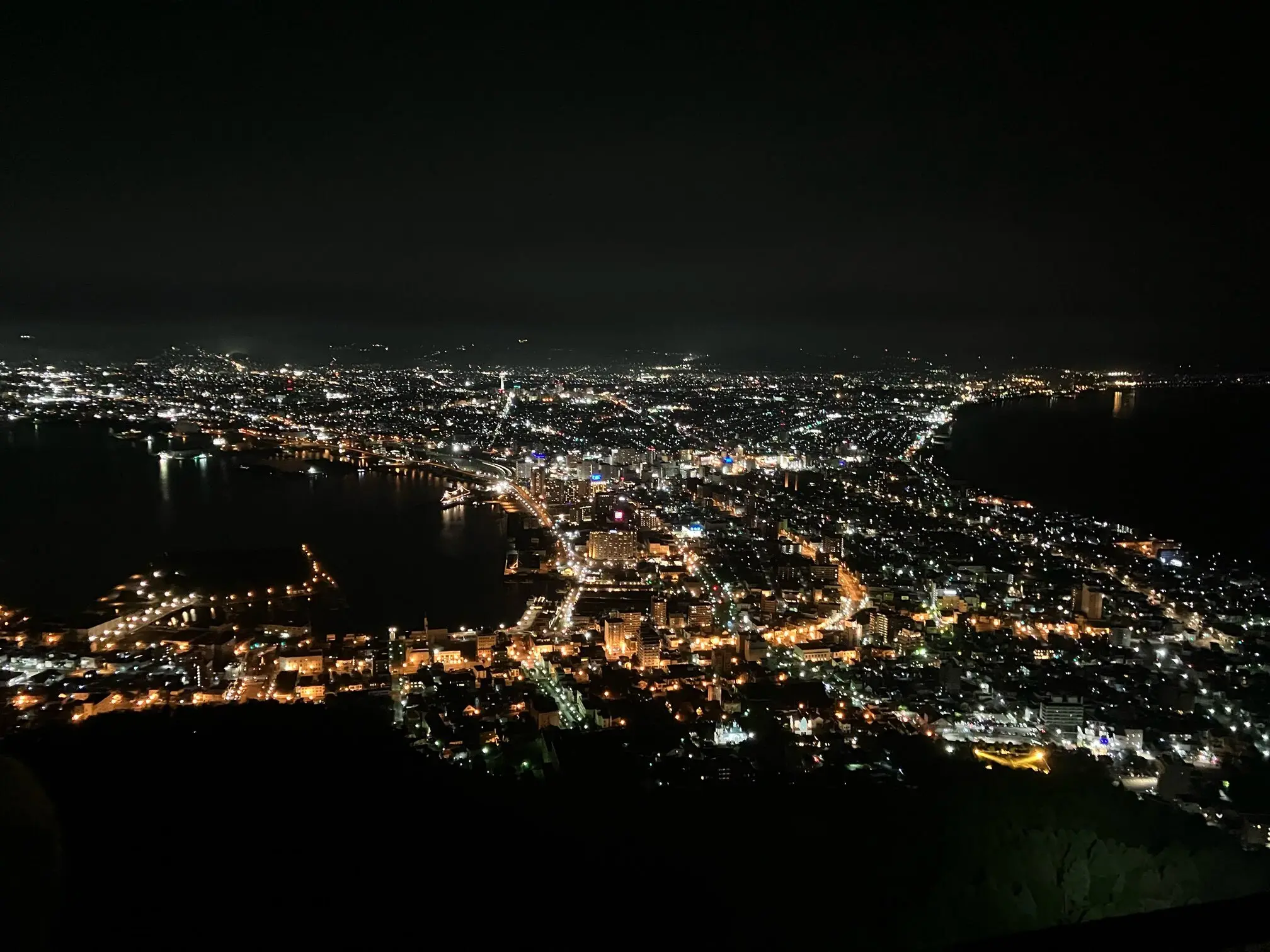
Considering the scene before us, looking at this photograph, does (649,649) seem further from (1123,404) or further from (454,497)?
(1123,404)

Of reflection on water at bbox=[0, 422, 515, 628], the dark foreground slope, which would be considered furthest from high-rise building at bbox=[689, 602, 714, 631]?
the dark foreground slope

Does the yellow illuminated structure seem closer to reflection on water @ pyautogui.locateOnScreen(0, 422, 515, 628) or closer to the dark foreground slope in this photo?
the dark foreground slope

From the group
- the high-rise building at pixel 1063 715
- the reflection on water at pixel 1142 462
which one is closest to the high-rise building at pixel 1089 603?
the high-rise building at pixel 1063 715

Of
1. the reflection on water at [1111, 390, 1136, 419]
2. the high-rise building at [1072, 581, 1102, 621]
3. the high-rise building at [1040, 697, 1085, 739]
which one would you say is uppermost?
the high-rise building at [1040, 697, 1085, 739]

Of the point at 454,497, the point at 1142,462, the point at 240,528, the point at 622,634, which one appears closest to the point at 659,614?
the point at 622,634

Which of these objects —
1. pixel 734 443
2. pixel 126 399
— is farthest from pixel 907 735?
pixel 126 399

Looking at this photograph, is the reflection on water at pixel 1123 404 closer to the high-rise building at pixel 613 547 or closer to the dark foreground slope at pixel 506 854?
the high-rise building at pixel 613 547

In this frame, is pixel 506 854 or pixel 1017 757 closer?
pixel 506 854

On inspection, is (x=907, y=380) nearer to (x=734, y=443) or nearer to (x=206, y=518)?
(x=734, y=443)

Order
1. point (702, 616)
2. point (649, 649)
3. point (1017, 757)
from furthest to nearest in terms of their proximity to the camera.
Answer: point (702, 616) → point (649, 649) → point (1017, 757)
